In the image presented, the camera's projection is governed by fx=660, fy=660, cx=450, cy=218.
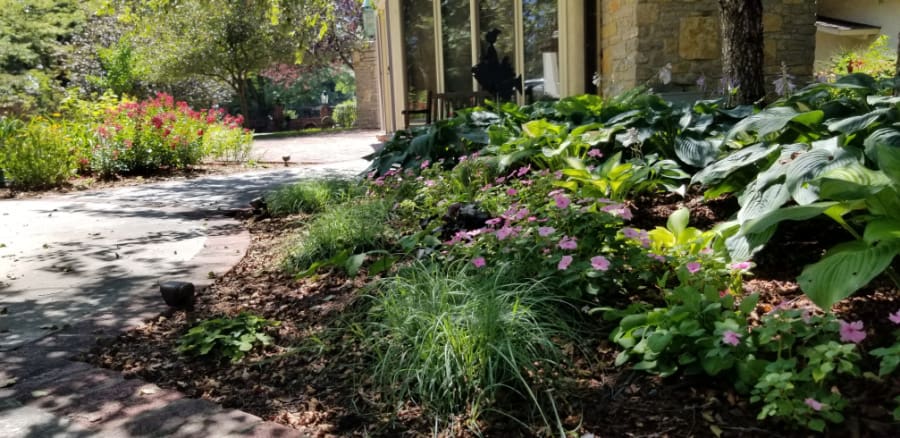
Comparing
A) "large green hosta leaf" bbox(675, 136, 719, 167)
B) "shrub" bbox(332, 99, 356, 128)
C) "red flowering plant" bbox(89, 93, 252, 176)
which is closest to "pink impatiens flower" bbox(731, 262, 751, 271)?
"large green hosta leaf" bbox(675, 136, 719, 167)

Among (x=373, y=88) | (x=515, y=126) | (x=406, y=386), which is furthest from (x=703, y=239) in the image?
(x=373, y=88)

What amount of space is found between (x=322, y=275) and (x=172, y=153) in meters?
6.54

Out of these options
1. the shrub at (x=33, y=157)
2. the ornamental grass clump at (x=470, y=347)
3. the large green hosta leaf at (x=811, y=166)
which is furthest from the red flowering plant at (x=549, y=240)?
the shrub at (x=33, y=157)

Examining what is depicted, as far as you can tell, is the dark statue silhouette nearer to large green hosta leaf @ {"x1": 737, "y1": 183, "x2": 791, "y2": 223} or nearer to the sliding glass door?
the sliding glass door

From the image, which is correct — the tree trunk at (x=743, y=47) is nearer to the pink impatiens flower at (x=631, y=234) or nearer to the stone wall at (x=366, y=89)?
the pink impatiens flower at (x=631, y=234)

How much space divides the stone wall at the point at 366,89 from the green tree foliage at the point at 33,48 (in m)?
8.14

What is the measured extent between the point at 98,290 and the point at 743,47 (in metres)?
3.61

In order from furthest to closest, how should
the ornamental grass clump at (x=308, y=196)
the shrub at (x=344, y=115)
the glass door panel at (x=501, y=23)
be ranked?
the shrub at (x=344, y=115) → the glass door panel at (x=501, y=23) → the ornamental grass clump at (x=308, y=196)

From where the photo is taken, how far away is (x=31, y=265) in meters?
3.78

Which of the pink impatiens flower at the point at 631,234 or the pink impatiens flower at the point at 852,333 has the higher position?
the pink impatiens flower at the point at 631,234

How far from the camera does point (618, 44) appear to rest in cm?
662

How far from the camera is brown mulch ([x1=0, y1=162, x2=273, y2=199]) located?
24.4 ft

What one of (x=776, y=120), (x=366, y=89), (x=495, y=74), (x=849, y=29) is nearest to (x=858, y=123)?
(x=776, y=120)

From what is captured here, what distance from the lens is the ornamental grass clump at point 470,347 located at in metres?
1.75
